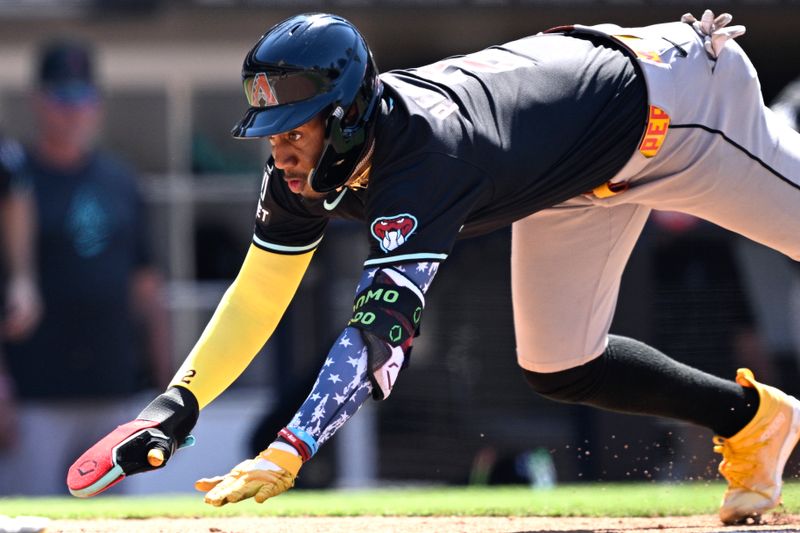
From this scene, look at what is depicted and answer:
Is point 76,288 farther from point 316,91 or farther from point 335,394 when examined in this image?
point 335,394

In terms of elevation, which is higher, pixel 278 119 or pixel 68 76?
pixel 278 119

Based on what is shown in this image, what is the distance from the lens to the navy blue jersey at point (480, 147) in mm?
3818

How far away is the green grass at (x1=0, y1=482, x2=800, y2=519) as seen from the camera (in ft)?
18.2

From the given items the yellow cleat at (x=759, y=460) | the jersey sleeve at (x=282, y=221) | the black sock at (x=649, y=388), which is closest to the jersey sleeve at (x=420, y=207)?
the jersey sleeve at (x=282, y=221)

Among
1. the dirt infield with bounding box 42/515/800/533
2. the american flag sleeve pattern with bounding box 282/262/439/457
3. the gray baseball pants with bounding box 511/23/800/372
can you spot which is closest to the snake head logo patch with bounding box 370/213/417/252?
the american flag sleeve pattern with bounding box 282/262/439/457

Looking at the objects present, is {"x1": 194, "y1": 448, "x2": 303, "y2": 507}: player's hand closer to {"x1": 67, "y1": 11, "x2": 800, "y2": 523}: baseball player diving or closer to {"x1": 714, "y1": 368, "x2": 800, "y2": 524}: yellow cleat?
{"x1": 67, "y1": 11, "x2": 800, "y2": 523}: baseball player diving

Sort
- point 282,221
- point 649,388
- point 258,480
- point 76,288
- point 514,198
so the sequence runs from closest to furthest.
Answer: point 258,480 → point 514,198 → point 282,221 → point 649,388 → point 76,288

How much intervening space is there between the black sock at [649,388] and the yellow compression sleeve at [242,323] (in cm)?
100

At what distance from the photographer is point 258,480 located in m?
3.47

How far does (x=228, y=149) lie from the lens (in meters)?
11.2

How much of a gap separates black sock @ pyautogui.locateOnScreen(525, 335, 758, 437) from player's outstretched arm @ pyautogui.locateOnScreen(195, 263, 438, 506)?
4.17ft

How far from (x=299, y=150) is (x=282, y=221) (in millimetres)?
517

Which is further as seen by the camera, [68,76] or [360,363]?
[68,76]

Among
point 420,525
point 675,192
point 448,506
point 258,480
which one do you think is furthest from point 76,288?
point 258,480
